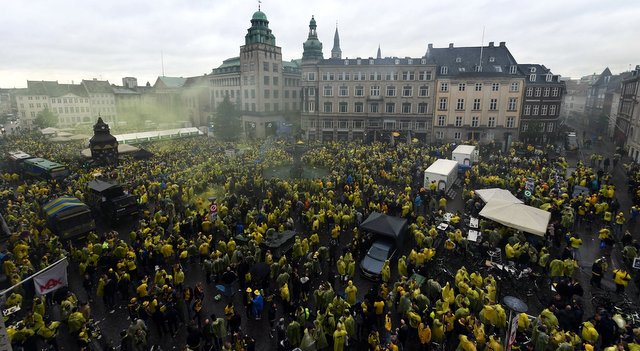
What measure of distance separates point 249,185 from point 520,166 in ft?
91.8

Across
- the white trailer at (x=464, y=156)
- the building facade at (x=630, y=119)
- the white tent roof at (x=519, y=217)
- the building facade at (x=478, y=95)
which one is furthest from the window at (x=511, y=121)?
the white tent roof at (x=519, y=217)

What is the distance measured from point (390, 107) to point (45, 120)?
85196 millimetres

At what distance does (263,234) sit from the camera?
19062mm

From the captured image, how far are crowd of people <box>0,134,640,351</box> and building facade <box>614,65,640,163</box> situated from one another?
18.8m

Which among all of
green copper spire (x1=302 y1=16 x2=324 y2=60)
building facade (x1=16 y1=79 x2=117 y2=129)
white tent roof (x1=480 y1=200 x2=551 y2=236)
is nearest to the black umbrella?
white tent roof (x1=480 y1=200 x2=551 y2=236)

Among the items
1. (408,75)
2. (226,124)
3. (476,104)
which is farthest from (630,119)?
(226,124)

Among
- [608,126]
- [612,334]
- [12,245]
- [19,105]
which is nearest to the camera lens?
[612,334]

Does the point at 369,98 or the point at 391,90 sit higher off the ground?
the point at 391,90

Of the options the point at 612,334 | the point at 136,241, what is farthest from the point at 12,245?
the point at 612,334

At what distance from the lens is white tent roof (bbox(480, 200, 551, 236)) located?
17656mm

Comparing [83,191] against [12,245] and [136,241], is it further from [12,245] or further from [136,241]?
[136,241]

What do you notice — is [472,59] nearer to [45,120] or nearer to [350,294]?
[350,294]

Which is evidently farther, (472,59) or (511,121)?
(472,59)

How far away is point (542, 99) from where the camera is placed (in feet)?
180
